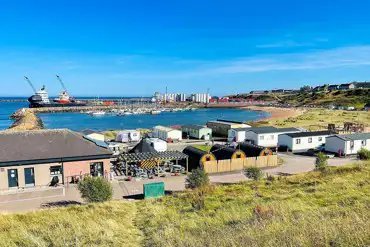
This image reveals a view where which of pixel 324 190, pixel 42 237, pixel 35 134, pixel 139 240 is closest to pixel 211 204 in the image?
pixel 139 240

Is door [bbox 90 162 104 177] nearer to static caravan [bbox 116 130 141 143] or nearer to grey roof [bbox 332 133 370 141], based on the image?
static caravan [bbox 116 130 141 143]

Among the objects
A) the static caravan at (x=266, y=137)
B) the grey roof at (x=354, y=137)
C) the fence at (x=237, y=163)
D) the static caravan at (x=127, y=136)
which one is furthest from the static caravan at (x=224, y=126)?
the fence at (x=237, y=163)

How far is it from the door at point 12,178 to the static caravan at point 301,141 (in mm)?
30959

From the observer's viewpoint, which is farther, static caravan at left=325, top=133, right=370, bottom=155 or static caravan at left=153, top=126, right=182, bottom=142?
static caravan at left=153, top=126, right=182, bottom=142

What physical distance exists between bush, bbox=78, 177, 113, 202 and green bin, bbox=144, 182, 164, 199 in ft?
9.19

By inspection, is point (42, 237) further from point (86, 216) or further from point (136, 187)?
point (136, 187)

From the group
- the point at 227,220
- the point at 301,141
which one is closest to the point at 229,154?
the point at 301,141

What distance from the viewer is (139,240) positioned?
993 cm

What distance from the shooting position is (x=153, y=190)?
65.0ft

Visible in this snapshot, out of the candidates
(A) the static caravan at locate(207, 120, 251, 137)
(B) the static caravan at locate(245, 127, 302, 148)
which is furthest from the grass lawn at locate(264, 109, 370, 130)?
(B) the static caravan at locate(245, 127, 302, 148)

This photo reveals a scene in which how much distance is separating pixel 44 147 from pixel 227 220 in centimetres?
1787

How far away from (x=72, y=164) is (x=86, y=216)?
10.7 m

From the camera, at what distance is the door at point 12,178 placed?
21.5 m

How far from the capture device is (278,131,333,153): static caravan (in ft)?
123
